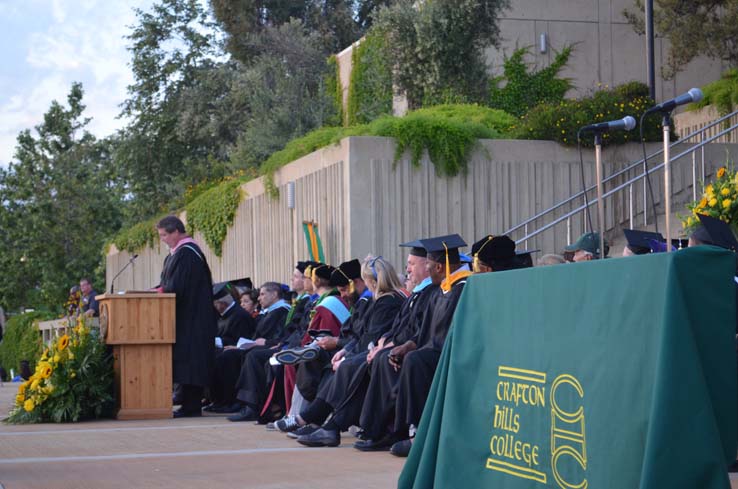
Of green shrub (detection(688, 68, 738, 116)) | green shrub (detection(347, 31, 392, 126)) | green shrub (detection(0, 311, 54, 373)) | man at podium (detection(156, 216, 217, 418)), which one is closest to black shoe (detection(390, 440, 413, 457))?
man at podium (detection(156, 216, 217, 418))

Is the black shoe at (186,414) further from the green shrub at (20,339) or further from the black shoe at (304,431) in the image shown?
the green shrub at (20,339)

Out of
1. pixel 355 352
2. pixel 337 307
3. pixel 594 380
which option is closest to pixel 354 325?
pixel 355 352

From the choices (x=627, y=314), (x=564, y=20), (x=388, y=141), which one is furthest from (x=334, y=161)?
(x=627, y=314)

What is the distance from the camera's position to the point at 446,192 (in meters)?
14.4

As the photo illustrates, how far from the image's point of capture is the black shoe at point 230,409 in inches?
459

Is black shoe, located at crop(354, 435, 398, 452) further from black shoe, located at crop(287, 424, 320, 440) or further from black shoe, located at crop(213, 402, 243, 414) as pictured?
black shoe, located at crop(213, 402, 243, 414)

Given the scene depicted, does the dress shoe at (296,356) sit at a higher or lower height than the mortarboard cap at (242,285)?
lower

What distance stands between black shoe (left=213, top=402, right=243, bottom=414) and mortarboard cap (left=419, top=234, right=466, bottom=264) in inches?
170

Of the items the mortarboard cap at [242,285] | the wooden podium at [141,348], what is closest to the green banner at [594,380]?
the wooden podium at [141,348]

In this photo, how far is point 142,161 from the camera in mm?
31375

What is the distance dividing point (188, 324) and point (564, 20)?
523 inches

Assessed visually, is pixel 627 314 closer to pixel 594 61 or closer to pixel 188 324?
pixel 188 324

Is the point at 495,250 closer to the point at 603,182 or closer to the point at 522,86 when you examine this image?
the point at 603,182

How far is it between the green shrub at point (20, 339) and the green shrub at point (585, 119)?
16.5m
